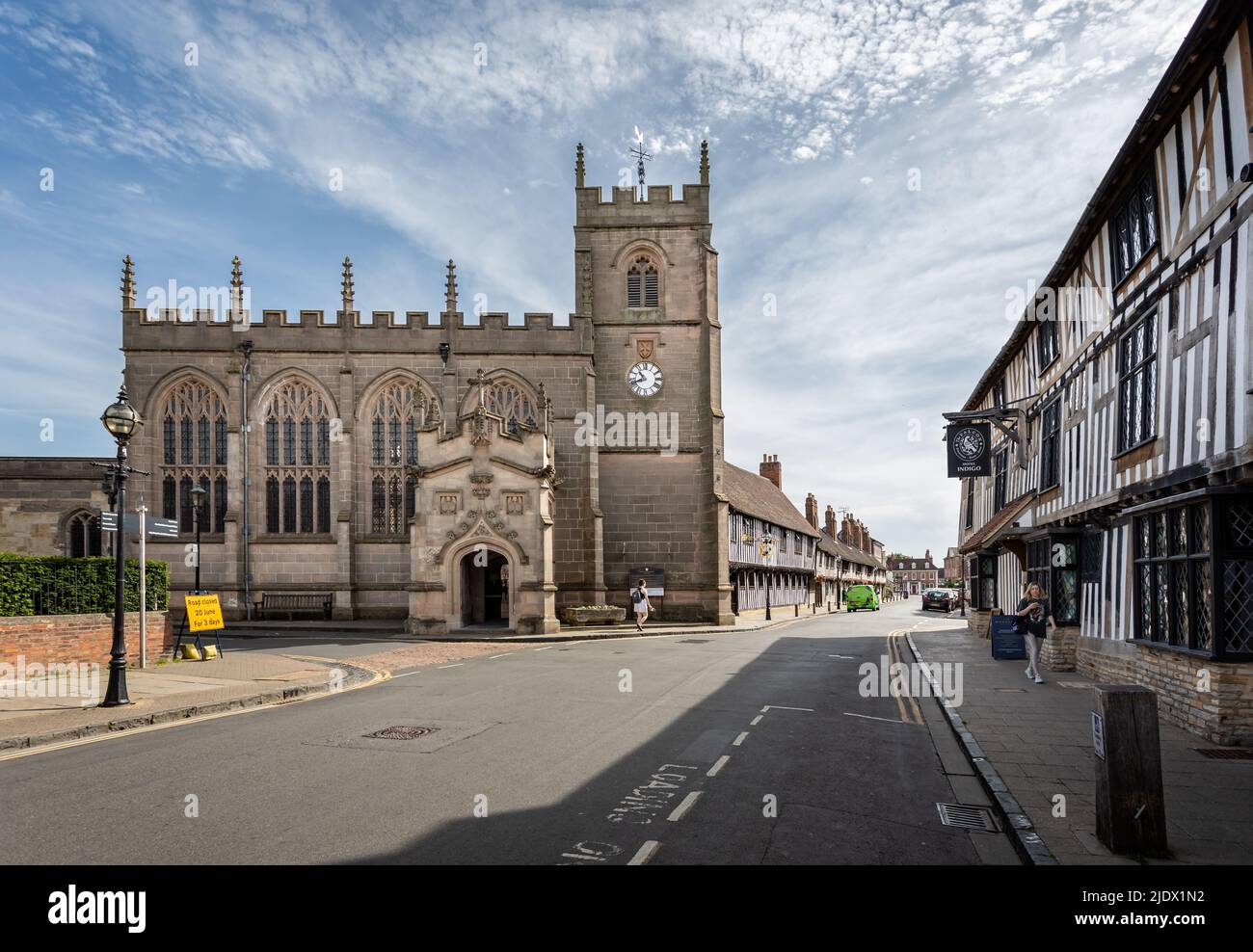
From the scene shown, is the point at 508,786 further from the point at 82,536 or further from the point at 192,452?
the point at 82,536

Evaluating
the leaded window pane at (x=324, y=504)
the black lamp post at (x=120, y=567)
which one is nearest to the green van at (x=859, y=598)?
the leaded window pane at (x=324, y=504)

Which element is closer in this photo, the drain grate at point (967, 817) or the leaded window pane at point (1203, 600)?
the drain grate at point (967, 817)

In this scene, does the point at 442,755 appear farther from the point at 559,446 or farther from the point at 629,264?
the point at 629,264

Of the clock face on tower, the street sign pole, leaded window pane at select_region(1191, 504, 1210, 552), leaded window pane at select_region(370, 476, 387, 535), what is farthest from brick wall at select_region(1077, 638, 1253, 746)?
leaded window pane at select_region(370, 476, 387, 535)

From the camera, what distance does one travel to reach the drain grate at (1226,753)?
342 inches

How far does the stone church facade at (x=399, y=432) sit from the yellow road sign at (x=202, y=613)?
11.7 metres

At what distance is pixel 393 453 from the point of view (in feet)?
106

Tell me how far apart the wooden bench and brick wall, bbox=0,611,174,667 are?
13871mm

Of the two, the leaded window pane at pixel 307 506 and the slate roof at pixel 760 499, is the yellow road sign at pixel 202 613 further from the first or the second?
the slate roof at pixel 760 499

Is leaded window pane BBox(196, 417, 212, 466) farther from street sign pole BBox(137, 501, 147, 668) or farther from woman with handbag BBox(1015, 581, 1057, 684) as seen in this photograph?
woman with handbag BBox(1015, 581, 1057, 684)

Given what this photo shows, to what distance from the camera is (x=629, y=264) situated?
110 ft

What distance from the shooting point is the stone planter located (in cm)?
2936

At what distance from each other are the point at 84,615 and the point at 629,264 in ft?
77.4

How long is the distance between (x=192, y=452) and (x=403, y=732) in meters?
26.2
